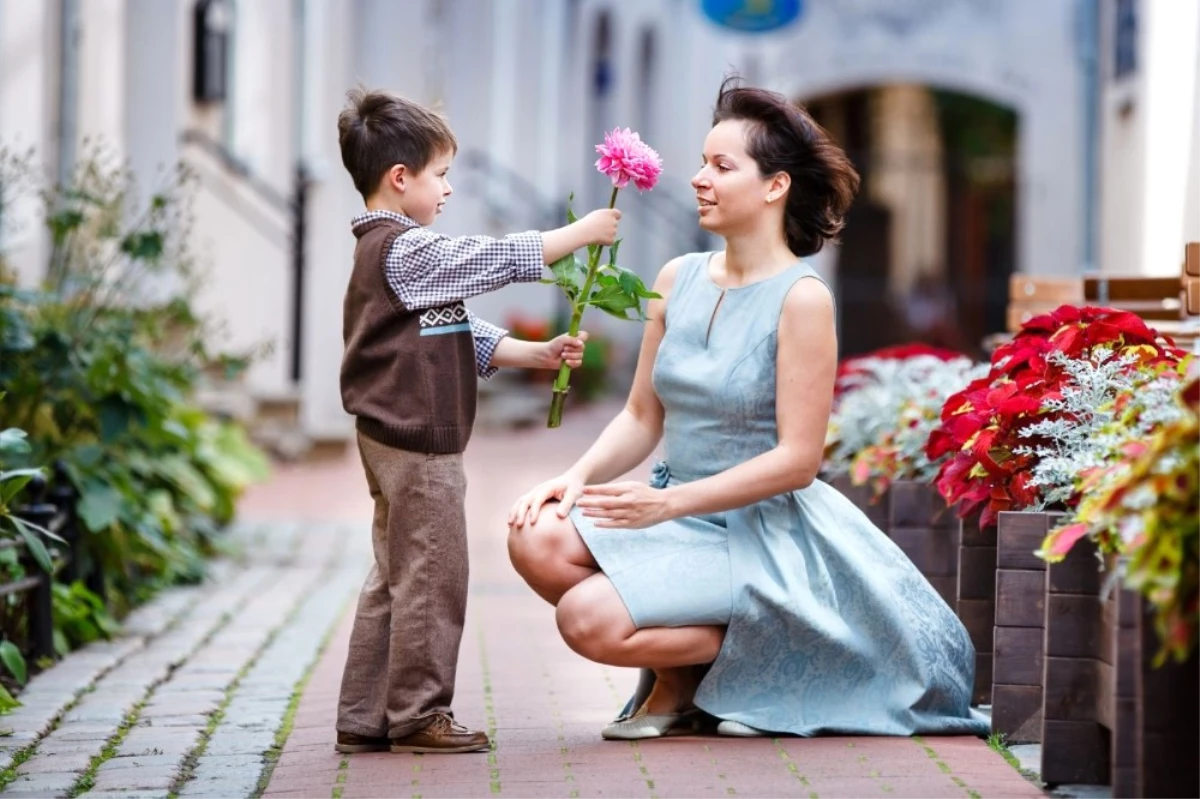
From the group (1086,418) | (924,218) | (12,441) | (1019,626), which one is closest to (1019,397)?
(1086,418)

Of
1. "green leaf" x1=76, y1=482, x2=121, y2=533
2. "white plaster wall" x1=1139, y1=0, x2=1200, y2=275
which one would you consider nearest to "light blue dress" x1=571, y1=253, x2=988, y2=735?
"green leaf" x1=76, y1=482, x2=121, y2=533

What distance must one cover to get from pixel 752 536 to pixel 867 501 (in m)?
1.06

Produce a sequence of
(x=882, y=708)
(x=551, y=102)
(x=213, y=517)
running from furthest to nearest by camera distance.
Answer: (x=551, y=102)
(x=213, y=517)
(x=882, y=708)

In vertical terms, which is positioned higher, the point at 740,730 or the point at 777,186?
the point at 777,186

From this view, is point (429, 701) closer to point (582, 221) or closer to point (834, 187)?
point (582, 221)

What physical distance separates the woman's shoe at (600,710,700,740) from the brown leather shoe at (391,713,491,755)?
309 millimetres

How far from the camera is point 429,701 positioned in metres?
4.00

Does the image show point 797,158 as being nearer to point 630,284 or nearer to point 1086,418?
point 630,284

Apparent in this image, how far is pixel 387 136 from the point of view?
4004 millimetres

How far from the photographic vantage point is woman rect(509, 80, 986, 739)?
13.3 feet

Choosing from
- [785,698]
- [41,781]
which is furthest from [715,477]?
[41,781]

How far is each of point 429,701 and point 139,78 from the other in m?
7.93

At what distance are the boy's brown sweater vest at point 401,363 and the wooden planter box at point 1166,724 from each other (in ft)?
4.82

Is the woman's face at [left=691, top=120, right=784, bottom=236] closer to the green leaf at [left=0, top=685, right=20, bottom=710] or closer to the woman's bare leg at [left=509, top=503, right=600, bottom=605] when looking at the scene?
Answer: the woman's bare leg at [left=509, top=503, right=600, bottom=605]
